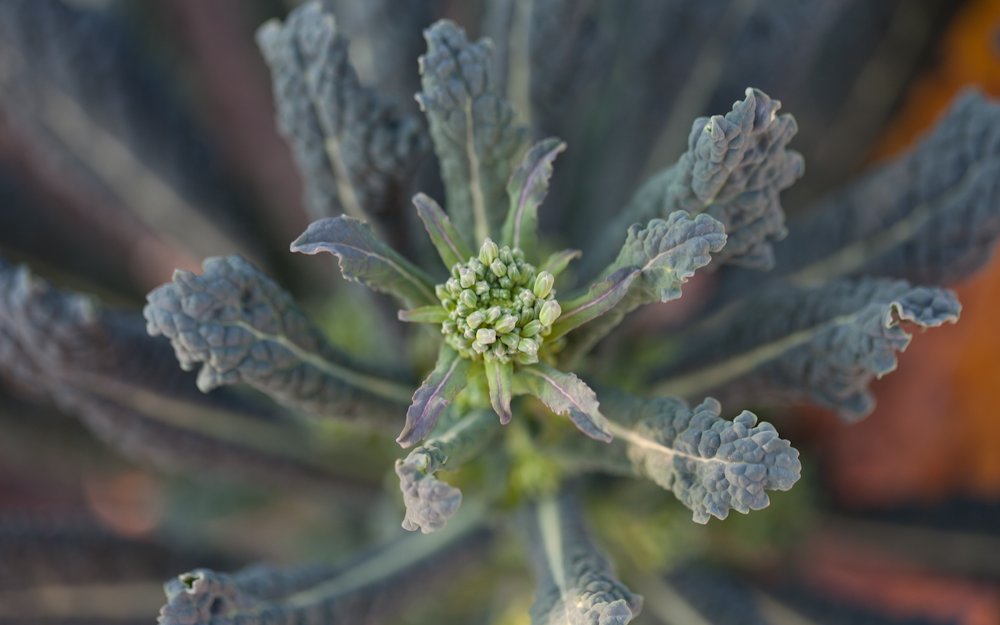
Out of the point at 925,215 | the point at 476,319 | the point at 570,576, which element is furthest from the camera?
the point at 925,215

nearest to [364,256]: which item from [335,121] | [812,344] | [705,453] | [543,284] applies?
[543,284]

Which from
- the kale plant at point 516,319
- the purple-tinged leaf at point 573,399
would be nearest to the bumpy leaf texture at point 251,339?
the kale plant at point 516,319

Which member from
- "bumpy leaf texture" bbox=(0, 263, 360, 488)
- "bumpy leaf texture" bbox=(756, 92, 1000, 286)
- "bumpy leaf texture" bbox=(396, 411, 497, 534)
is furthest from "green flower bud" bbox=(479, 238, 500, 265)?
"bumpy leaf texture" bbox=(756, 92, 1000, 286)

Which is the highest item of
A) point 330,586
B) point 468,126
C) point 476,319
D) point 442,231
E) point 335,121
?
point 335,121

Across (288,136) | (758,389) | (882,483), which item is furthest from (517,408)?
(882,483)

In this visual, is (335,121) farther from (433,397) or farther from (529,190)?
(433,397)
